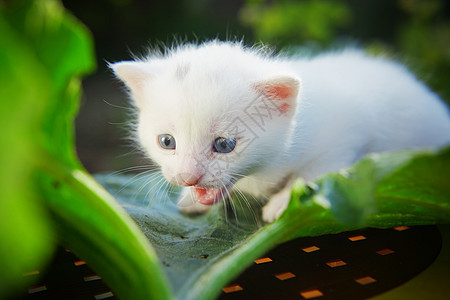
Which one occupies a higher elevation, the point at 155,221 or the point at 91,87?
the point at 91,87

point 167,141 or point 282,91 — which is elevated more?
point 282,91

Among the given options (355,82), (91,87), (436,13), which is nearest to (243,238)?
(355,82)

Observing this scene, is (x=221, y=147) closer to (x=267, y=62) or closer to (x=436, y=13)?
(x=267, y=62)

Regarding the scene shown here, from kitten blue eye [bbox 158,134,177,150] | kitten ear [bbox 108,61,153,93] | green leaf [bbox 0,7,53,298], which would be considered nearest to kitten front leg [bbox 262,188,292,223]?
kitten blue eye [bbox 158,134,177,150]

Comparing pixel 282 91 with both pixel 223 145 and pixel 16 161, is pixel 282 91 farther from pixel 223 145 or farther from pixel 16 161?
pixel 16 161

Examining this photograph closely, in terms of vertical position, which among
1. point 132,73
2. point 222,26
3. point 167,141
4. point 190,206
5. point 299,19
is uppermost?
point 299,19

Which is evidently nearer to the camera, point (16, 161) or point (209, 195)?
point (16, 161)

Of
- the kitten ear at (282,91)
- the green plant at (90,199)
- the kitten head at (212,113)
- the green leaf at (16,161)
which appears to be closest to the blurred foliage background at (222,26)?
the kitten head at (212,113)

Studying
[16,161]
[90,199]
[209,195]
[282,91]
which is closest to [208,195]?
[209,195]

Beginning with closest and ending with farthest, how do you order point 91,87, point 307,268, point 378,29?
point 307,268 < point 91,87 < point 378,29
